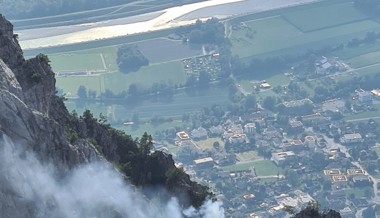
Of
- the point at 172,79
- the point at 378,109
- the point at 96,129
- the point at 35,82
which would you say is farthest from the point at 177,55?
the point at 35,82

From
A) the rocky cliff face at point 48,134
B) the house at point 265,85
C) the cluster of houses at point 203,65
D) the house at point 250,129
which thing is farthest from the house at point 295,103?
the rocky cliff face at point 48,134

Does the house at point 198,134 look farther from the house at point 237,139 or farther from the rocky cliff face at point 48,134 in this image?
the rocky cliff face at point 48,134

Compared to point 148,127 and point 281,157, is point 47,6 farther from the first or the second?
point 281,157

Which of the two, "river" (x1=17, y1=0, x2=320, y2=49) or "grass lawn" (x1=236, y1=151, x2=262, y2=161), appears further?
"river" (x1=17, y1=0, x2=320, y2=49)

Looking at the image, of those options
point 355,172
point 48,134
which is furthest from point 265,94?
point 48,134

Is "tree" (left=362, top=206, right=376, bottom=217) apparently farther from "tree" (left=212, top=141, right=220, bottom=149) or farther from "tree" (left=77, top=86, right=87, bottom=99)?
"tree" (left=77, top=86, right=87, bottom=99)

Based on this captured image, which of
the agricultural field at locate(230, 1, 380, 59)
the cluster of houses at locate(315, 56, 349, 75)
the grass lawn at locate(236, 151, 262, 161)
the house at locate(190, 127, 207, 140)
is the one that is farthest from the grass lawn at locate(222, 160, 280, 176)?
the agricultural field at locate(230, 1, 380, 59)
